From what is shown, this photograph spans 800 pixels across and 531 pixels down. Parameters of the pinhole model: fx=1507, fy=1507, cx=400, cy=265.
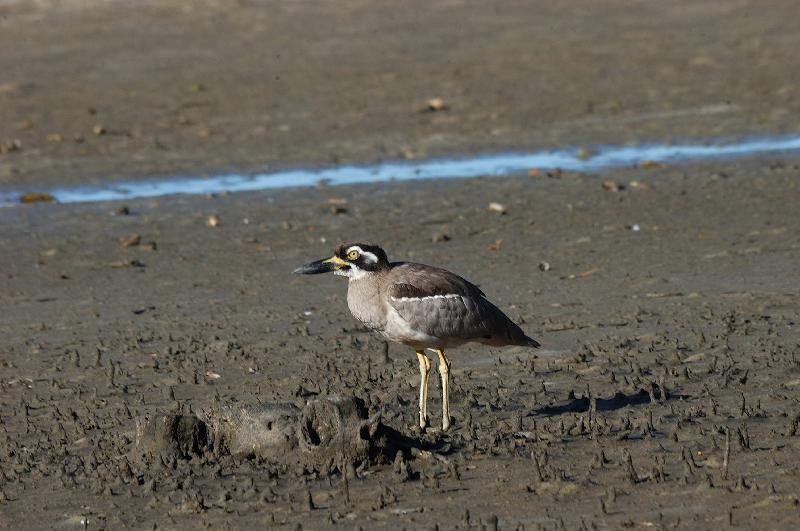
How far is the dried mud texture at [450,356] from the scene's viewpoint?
698 centimetres

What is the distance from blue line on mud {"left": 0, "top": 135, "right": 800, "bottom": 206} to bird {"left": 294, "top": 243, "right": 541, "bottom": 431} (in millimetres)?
7784

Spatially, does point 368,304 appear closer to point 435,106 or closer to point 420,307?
point 420,307

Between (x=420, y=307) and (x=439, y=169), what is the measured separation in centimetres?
894

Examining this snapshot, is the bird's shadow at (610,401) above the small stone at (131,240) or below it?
below

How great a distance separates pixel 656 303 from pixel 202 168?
7632 mm

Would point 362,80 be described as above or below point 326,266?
above

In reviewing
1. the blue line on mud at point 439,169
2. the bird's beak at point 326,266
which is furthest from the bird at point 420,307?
the blue line on mud at point 439,169

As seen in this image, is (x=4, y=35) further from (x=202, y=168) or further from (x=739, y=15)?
(x=739, y=15)

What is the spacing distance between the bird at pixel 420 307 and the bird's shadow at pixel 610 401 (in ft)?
1.47

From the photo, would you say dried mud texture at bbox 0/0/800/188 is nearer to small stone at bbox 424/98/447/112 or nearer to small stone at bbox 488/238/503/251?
small stone at bbox 424/98/447/112

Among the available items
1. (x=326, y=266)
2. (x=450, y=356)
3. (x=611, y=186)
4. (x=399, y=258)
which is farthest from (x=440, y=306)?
(x=611, y=186)

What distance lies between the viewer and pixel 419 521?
21.8 ft

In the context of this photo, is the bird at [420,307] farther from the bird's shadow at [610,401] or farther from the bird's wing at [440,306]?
the bird's shadow at [610,401]

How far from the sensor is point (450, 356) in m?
10.0
